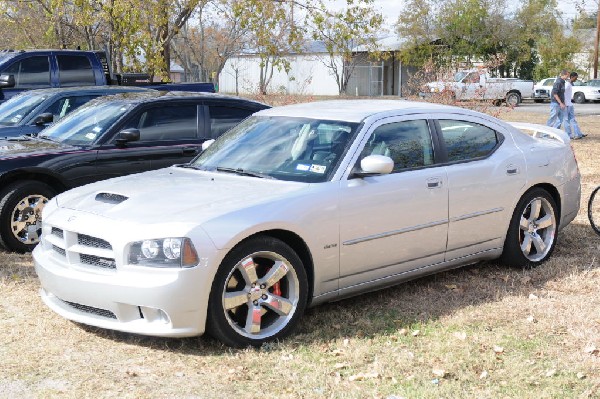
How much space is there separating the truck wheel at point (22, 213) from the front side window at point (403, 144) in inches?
143

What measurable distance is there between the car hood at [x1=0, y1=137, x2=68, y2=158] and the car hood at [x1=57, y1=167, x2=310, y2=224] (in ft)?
7.71

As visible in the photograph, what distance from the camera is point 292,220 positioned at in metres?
5.30

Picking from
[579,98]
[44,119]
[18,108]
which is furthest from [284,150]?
[579,98]

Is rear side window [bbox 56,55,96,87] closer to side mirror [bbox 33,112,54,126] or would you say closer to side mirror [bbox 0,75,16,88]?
side mirror [bbox 0,75,16,88]

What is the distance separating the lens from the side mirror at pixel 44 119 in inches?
Answer: 400

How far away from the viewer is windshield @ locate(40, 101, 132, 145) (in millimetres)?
8523

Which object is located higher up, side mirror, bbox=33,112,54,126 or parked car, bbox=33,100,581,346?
side mirror, bbox=33,112,54,126

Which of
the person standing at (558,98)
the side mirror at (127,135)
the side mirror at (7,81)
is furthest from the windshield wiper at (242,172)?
the person standing at (558,98)

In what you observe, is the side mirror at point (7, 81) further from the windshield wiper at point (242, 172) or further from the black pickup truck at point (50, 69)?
the windshield wiper at point (242, 172)

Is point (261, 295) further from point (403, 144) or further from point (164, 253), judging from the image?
point (403, 144)

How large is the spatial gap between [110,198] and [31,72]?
31.3 feet

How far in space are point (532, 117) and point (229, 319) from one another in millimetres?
26914

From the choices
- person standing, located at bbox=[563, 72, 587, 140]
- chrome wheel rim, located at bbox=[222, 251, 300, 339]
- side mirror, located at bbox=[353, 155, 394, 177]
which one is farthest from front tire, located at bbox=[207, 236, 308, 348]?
person standing, located at bbox=[563, 72, 587, 140]

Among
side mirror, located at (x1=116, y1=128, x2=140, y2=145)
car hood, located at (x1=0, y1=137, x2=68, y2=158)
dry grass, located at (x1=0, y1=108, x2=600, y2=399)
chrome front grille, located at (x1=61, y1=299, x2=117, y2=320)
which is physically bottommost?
dry grass, located at (x1=0, y1=108, x2=600, y2=399)
